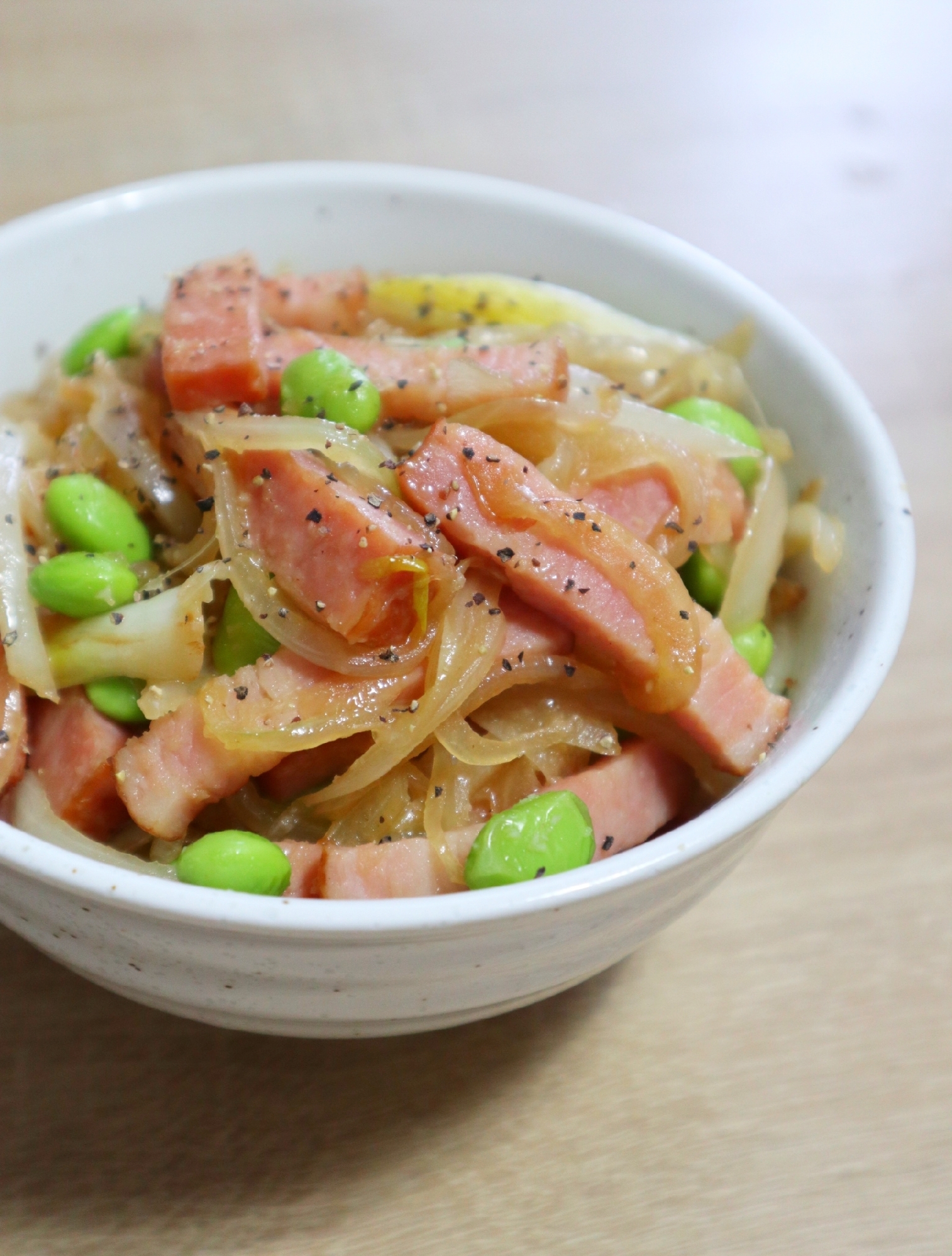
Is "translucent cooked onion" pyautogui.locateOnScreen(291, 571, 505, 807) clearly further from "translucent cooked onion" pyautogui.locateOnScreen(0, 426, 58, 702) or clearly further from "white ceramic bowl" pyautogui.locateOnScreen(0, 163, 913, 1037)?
"translucent cooked onion" pyautogui.locateOnScreen(0, 426, 58, 702)

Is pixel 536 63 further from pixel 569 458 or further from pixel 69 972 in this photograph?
pixel 69 972

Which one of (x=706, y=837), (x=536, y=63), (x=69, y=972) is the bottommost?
(x=69, y=972)

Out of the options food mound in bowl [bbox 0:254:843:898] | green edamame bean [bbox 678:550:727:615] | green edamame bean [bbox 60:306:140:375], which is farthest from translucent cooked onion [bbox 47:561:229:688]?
green edamame bean [bbox 678:550:727:615]

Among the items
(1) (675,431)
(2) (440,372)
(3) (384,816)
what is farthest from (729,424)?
(3) (384,816)

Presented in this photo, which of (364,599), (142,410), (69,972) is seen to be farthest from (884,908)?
(142,410)

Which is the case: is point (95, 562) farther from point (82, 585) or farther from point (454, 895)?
point (454, 895)
